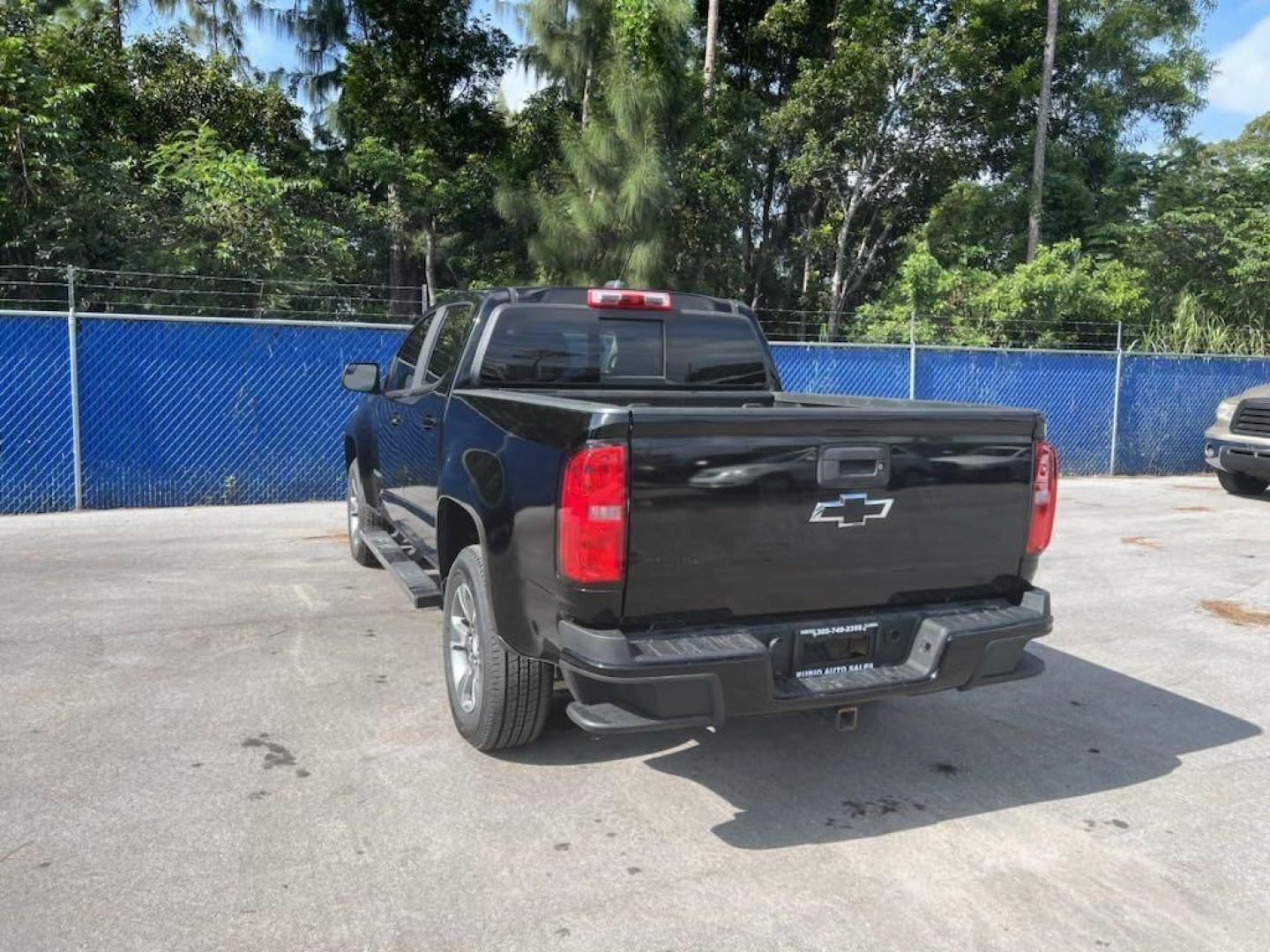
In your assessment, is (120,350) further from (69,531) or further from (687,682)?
(687,682)

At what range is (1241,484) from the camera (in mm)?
12906

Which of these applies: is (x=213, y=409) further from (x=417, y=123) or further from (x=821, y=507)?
(x=417, y=123)

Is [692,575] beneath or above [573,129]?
beneath

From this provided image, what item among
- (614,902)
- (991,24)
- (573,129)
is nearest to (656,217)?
(573,129)

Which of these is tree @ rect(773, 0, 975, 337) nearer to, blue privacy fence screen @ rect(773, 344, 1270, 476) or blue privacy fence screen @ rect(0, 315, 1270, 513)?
blue privacy fence screen @ rect(773, 344, 1270, 476)

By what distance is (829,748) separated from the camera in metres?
4.15

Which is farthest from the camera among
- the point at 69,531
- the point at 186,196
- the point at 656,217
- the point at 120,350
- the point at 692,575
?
the point at 656,217

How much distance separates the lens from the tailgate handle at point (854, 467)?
3.24 meters

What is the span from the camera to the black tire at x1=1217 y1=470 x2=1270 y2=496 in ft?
42.0

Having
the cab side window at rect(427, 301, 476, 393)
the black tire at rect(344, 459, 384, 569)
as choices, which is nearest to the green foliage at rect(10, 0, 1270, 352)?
the black tire at rect(344, 459, 384, 569)

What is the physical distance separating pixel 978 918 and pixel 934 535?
1260 millimetres

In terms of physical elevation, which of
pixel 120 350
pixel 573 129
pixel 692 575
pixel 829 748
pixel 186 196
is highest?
pixel 573 129

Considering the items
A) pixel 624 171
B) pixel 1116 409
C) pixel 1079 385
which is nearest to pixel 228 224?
pixel 624 171

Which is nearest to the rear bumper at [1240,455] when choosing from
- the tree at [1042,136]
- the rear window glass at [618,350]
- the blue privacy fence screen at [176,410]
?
the blue privacy fence screen at [176,410]
